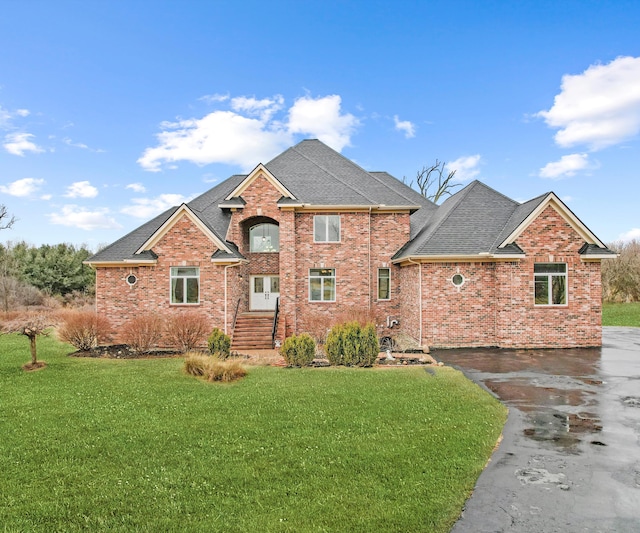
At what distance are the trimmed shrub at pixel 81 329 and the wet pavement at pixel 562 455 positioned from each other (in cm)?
1386

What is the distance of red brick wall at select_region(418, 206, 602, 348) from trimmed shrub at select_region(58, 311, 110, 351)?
13.1 meters

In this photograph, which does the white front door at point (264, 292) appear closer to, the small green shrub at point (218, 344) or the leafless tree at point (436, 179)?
the small green shrub at point (218, 344)

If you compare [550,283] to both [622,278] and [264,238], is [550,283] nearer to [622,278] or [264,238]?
[264,238]

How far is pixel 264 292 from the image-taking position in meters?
21.2

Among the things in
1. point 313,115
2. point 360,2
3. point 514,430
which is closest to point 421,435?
point 514,430

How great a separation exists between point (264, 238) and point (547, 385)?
567 inches

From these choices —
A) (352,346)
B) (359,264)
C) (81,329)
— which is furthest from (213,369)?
(359,264)

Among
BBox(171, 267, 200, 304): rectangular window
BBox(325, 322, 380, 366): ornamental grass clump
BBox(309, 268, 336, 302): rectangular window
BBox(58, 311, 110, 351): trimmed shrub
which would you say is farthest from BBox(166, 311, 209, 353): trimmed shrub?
BBox(325, 322, 380, 366): ornamental grass clump

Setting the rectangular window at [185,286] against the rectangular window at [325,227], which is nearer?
the rectangular window at [185,286]

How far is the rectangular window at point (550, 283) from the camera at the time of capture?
55.4 feet

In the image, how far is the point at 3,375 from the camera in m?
11.6

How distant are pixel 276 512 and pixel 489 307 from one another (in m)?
14.7

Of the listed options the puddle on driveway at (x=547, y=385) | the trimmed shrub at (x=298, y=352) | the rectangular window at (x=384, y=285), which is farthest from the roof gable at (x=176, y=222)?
the puddle on driveway at (x=547, y=385)

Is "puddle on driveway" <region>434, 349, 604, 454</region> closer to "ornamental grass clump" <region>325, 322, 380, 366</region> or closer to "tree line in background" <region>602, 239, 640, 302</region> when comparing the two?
"ornamental grass clump" <region>325, 322, 380, 366</region>
